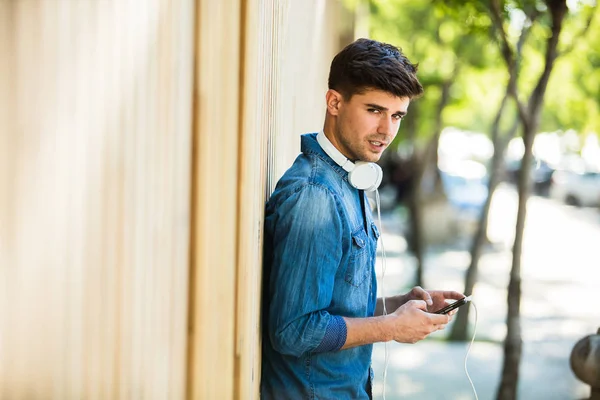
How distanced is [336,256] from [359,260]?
0.56ft

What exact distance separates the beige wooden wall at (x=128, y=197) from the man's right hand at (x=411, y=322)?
0.51 m

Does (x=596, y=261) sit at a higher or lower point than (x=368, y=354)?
lower

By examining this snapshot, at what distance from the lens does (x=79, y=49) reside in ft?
4.52

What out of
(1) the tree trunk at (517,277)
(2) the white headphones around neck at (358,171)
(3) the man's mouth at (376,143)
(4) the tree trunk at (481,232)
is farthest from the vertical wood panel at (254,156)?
(4) the tree trunk at (481,232)

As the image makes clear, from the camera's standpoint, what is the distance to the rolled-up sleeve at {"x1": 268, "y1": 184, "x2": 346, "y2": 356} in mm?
2217

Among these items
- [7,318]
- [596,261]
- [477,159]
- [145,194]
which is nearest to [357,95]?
[145,194]

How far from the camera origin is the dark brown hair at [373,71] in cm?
249

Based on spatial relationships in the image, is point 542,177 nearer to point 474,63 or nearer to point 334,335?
point 474,63

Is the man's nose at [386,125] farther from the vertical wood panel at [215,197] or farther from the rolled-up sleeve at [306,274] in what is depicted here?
the vertical wood panel at [215,197]

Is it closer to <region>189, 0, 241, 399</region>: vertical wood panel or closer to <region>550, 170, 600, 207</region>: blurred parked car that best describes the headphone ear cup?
<region>189, 0, 241, 399</region>: vertical wood panel

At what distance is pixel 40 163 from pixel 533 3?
22.3 feet

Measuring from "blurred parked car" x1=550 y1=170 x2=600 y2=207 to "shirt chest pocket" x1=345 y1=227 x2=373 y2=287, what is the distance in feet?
98.1

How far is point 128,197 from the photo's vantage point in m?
1.51

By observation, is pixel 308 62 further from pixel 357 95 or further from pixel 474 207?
pixel 474 207
